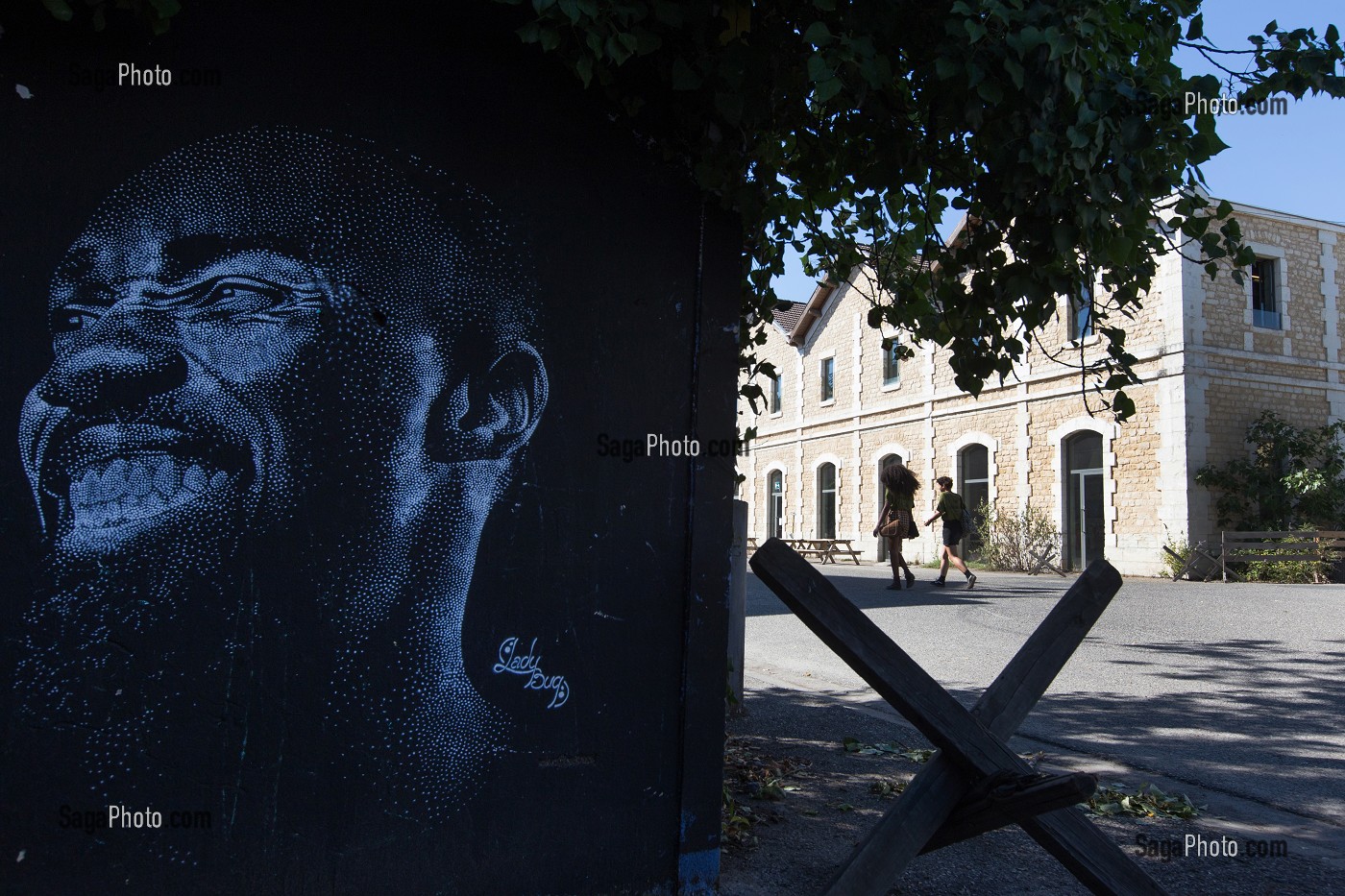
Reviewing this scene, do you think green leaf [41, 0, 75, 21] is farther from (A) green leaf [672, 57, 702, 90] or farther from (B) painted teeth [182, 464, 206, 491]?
(A) green leaf [672, 57, 702, 90]

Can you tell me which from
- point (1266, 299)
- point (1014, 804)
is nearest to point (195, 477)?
point (1014, 804)

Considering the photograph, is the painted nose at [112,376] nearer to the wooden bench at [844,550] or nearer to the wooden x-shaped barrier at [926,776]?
the wooden x-shaped barrier at [926,776]

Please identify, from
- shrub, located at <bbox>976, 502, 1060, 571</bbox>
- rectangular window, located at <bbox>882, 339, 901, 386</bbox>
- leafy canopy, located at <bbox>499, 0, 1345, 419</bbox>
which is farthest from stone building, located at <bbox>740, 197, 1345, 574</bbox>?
leafy canopy, located at <bbox>499, 0, 1345, 419</bbox>

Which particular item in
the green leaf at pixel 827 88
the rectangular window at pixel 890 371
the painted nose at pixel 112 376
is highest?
the rectangular window at pixel 890 371

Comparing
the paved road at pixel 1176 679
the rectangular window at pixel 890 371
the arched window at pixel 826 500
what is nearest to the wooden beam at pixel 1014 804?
the paved road at pixel 1176 679

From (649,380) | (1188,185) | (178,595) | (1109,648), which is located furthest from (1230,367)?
(178,595)

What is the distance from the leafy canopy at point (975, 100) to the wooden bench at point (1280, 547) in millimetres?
14724

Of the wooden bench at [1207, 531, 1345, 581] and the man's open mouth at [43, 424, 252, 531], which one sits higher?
the man's open mouth at [43, 424, 252, 531]

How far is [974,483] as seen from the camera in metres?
22.8

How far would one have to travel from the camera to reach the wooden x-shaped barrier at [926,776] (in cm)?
269

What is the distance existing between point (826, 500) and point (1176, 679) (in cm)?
2171

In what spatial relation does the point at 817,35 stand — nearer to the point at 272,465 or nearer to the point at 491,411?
the point at 491,411

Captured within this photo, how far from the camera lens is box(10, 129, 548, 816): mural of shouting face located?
8.25 feet
